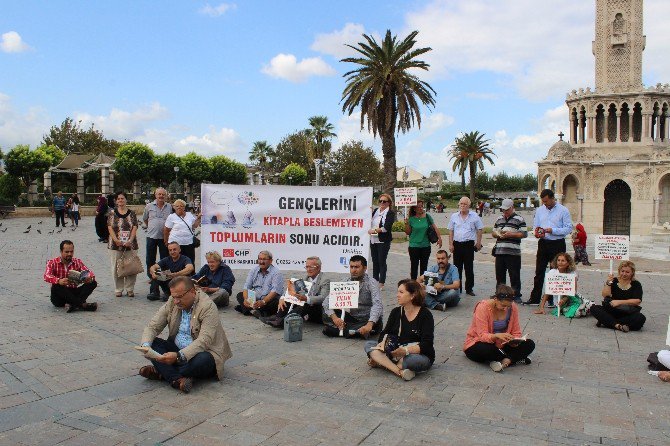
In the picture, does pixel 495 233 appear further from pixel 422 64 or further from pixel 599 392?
pixel 422 64

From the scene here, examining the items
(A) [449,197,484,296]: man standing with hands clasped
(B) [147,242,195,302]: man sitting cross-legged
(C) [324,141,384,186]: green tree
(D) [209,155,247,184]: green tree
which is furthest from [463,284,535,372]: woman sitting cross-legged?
(C) [324,141,384,186]: green tree

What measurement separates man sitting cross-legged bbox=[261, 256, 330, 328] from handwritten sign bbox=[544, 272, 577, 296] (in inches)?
150

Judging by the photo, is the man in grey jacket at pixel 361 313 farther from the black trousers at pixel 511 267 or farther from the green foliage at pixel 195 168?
the green foliage at pixel 195 168

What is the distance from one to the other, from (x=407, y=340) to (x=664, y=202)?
35.0 meters

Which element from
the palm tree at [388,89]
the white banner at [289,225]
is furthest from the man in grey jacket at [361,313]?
the palm tree at [388,89]

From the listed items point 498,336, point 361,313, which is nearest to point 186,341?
point 361,313

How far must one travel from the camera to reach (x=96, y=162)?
5447 centimetres

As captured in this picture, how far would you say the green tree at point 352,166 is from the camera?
81.5 meters

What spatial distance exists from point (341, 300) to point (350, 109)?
1032 inches

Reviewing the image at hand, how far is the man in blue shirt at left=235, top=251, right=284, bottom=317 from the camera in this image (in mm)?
9070

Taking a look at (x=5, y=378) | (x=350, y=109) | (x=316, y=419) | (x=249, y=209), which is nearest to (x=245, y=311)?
(x=249, y=209)

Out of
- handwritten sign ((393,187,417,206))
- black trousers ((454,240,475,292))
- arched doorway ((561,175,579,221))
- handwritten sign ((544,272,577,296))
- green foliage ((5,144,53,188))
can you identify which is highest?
green foliage ((5,144,53,188))

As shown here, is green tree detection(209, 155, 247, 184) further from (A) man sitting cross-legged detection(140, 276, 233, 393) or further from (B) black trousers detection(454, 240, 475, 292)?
(A) man sitting cross-legged detection(140, 276, 233, 393)

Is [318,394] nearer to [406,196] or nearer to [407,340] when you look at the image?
[407,340]
